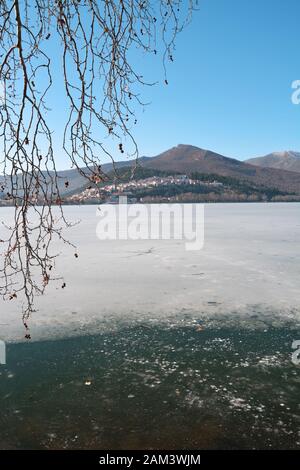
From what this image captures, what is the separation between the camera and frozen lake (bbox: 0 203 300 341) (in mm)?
5645

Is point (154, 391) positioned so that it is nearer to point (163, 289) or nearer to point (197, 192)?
point (163, 289)

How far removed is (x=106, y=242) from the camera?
47.1 feet

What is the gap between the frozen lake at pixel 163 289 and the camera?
5645mm

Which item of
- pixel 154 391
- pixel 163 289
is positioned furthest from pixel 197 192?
pixel 154 391

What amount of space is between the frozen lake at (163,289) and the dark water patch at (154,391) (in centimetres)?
60

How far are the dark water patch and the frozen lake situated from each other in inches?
23.7

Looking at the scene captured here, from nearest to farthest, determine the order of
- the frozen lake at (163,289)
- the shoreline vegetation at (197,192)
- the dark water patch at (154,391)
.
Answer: the dark water patch at (154,391) < the frozen lake at (163,289) < the shoreline vegetation at (197,192)

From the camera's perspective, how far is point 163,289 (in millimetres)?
7250

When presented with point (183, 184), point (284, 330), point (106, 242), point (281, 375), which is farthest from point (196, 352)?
point (183, 184)

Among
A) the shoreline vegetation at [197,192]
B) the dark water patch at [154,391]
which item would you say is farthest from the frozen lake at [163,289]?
the shoreline vegetation at [197,192]

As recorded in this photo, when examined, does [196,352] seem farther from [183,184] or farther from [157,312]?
[183,184]

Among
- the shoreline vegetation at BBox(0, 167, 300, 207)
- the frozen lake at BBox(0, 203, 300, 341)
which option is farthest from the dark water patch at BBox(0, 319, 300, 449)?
the shoreline vegetation at BBox(0, 167, 300, 207)

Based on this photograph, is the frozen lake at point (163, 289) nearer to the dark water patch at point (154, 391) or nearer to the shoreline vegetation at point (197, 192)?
the dark water patch at point (154, 391)

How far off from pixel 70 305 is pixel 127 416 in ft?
Result: 10.8
